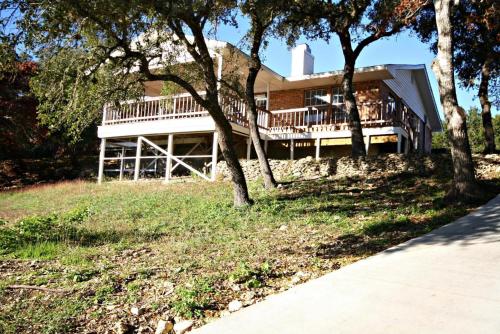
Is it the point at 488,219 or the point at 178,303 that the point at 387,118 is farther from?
the point at 178,303

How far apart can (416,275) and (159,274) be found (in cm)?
310

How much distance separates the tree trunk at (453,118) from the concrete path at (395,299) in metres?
3.48

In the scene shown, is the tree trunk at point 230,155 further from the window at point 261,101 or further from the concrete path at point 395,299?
the window at point 261,101

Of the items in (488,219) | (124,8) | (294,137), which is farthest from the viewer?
(294,137)

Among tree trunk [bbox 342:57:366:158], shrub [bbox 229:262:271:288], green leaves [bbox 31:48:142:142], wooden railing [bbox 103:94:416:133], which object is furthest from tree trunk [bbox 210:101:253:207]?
wooden railing [bbox 103:94:416:133]

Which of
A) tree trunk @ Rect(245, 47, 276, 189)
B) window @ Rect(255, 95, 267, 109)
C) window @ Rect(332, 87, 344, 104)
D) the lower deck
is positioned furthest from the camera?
window @ Rect(255, 95, 267, 109)

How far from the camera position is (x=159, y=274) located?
557 cm

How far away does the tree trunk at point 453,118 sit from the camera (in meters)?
8.98

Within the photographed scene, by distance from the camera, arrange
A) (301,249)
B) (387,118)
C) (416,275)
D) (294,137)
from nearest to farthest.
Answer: (416,275), (301,249), (387,118), (294,137)

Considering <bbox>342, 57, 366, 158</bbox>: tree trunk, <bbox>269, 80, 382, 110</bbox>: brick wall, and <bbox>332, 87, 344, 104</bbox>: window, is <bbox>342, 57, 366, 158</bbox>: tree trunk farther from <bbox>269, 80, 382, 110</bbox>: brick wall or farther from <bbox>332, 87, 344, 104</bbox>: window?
<bbox>332, 87, 344, 104</bbox>: window

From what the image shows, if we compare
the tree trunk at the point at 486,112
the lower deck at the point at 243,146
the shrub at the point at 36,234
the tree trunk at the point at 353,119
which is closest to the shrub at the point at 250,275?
the shrub at the point at 36,234

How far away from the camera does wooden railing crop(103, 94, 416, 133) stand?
18006mm

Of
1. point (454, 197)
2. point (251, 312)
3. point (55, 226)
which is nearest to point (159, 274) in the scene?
point (251, 312)

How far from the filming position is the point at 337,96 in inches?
826
